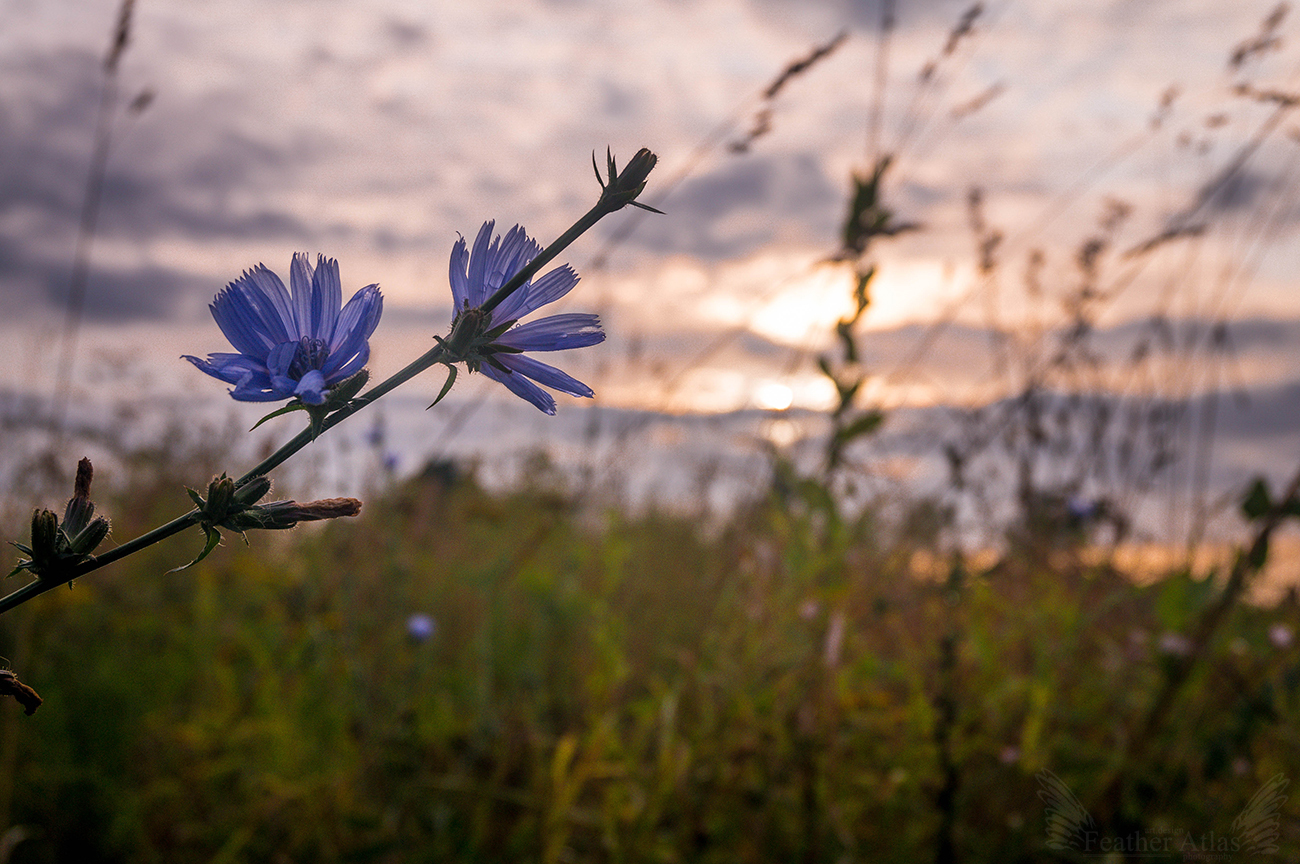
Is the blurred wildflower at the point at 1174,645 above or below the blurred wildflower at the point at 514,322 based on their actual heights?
below

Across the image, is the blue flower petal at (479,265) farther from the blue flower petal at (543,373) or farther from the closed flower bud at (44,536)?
the closed flower bud at (44,536)

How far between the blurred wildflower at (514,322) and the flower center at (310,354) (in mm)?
108

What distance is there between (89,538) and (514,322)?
14.3 inches

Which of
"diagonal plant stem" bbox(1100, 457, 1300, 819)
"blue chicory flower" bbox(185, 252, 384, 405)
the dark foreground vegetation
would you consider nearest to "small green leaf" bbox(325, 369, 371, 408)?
"blue chicory flower" bbox(185, 252, 384, 405)

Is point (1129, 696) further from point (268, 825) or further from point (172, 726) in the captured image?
point (172, 726)

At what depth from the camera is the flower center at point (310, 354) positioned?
0.64 meters

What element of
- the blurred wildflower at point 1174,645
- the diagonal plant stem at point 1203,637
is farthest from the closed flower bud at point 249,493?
the blurred wildflower at point 1174,645

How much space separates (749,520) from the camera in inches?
114

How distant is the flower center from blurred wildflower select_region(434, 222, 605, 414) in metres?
0.11

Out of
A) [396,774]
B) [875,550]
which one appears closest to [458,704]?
[396,774]

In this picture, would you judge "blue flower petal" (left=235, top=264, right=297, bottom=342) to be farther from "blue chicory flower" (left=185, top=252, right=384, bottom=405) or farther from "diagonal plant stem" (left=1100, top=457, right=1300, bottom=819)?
"diagonal plant stem" (left=1100, top=457, right=1300, bottom=819)

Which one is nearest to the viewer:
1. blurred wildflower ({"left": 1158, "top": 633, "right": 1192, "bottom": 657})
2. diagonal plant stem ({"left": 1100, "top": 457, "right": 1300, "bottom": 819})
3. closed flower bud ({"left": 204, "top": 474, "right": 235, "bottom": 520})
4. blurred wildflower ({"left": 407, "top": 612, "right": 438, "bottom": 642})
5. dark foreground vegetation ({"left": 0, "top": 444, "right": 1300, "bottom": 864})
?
closed flower bud ({"left": 204, "top": 474, "right": 235, "bottom": 520})

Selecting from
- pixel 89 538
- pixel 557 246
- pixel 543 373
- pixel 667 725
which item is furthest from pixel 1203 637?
pixel 89 538

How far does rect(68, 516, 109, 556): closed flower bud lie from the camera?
2.06ft
